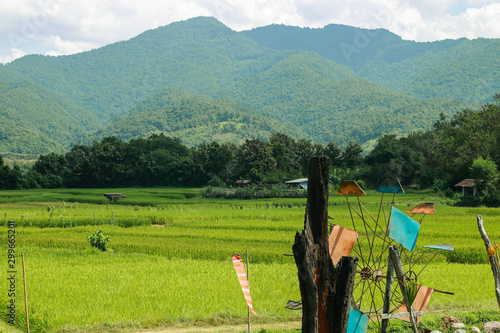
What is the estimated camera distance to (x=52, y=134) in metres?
163

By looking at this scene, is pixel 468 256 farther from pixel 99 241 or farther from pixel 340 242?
pixel 99 241

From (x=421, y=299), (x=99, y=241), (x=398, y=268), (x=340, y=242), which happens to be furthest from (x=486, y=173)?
(x=340, y=242)

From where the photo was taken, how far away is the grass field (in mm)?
9102

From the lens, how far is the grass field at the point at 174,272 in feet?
29.9

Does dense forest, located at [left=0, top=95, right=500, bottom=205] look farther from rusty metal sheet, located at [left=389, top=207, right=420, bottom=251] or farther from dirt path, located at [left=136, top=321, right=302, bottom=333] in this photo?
rusty metal sheet, located at [left=389, top=207, right=420, bottom=251]

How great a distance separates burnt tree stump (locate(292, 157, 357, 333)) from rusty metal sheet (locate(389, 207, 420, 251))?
1169 millimetres

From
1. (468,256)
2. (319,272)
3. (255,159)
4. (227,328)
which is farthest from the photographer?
(255,159)

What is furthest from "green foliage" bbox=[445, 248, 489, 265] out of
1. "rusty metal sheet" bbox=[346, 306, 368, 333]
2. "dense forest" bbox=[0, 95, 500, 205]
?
"dense forest" bbox=[0, 95, 500, 205]

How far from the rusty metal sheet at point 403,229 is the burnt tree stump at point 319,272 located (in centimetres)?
117

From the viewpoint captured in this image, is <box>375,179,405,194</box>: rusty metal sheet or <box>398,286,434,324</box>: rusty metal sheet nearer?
<box>375,179,405,194</box>: rusty metal sheet

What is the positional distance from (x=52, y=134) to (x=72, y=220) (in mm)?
150139

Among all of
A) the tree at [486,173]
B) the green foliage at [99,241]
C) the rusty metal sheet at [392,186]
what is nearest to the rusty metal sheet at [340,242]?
the rusty metal sheet at [392,186]

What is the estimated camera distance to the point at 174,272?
513 inches

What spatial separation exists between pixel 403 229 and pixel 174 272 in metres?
8.73
